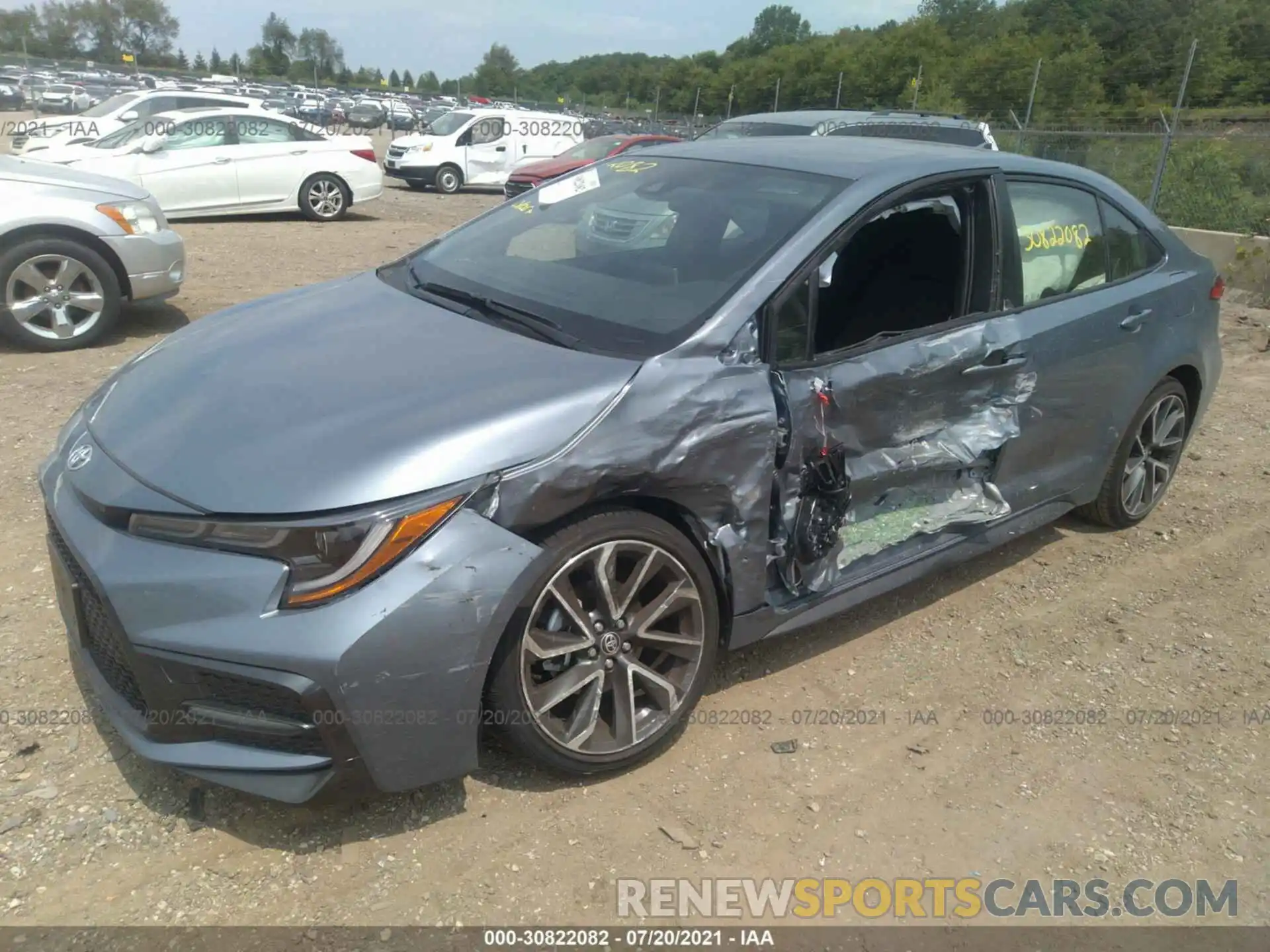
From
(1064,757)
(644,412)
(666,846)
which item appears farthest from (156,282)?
(1064,757)

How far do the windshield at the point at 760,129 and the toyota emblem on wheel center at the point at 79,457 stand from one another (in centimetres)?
738

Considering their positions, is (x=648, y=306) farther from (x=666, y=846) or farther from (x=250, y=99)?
(x=250, y=99)

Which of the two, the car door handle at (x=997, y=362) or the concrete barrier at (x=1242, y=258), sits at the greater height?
the car door handle at (x=997, y=362)

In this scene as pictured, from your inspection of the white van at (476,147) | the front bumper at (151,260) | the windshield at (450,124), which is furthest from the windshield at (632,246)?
the windshield at (450,124)

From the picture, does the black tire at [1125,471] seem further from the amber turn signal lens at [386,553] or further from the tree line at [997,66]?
the tree line at [997,66]

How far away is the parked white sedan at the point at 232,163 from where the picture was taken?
1117 centimetres

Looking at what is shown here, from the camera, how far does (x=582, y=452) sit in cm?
249

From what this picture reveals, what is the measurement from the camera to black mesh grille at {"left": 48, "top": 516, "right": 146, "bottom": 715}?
235cm

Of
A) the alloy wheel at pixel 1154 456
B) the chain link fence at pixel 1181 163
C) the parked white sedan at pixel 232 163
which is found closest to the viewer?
the alloy wheel at pixel 1154 456

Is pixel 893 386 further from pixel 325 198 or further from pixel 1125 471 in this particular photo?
pixel 325 198

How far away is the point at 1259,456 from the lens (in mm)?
5789

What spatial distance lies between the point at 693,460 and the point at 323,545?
1011 mm

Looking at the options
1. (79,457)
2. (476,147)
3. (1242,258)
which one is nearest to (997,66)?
(476,147)

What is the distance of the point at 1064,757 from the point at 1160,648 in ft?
3.21
